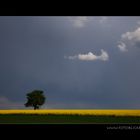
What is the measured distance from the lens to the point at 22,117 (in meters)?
11.0

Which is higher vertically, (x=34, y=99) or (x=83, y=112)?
(x=34, y=99)

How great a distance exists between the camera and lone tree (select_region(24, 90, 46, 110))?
1077 cm

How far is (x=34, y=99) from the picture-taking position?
10547 millimetres

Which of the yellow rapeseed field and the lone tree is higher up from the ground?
the lone tree

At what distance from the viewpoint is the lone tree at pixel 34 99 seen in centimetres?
1077

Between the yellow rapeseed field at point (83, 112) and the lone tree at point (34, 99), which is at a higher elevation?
the lone tree at point (34, 99)

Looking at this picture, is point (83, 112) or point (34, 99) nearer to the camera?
point (34, 99)
